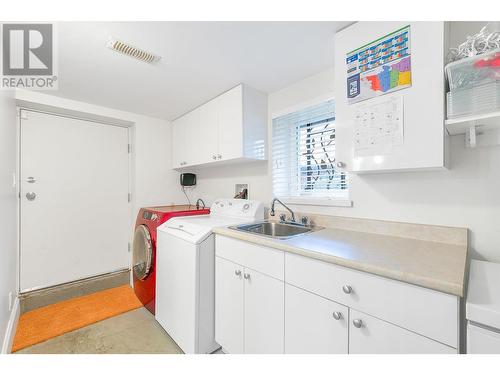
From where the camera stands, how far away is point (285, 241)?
1226mm

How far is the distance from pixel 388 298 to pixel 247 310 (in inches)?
33.6

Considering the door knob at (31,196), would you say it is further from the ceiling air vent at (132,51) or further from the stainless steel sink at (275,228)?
the stainless steel sink at (275,228)

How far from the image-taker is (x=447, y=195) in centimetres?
119

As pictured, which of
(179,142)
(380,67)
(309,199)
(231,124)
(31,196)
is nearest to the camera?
(380,67)

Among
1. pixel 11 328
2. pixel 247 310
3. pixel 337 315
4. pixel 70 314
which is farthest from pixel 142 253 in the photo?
pixel 337 315

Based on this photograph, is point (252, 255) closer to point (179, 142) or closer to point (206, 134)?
point (206, 134)

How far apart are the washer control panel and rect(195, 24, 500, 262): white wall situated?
1.59 feet

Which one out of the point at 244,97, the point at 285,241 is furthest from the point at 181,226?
the point at 244,97

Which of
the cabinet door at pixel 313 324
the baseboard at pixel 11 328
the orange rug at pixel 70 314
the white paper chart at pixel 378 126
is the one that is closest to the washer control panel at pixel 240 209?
the cabinet door at pixel 313 324

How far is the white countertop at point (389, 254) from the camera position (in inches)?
29.5

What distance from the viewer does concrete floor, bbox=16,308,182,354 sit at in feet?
5.42

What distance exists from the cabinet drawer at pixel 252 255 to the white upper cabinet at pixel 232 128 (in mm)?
834

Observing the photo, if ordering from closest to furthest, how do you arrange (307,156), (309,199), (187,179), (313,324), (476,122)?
1. (476,122)
2. (313,324)
3. (309,199)
4. (307,156)
5. (187,179)

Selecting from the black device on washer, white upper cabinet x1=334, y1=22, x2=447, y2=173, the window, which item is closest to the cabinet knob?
white upper cabinet x1=334, y1=22, x2=447, y2=173
